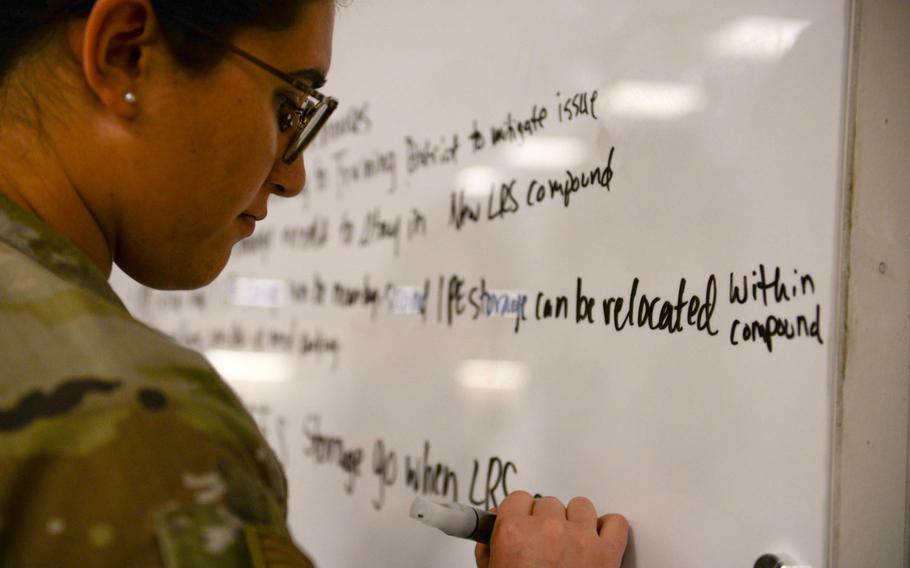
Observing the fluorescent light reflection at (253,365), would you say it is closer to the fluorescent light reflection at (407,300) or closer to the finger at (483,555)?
the fluorescent light reflection at (407,300)

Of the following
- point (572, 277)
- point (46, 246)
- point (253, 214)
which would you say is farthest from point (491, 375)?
point (46, 246)

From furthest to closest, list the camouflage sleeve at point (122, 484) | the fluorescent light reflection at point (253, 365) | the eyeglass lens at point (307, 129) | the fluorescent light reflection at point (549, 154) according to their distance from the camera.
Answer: the fluorescent light reflection at point (253, 365) → the fluorescent light reflection at point (549, 154) → the eyeglass lens at point (307, 129) → the camouflage sleeve at point (122, 484)

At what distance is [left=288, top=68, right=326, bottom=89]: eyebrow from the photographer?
0.50 meters

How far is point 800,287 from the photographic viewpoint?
496 mm

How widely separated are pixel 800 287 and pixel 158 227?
410 mm

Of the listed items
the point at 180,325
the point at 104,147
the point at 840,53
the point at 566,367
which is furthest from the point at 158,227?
the point at 180,325

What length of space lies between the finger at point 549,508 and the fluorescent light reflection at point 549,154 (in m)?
0.27

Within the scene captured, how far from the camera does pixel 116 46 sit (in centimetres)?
41

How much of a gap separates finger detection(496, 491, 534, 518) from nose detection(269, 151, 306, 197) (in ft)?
0.95

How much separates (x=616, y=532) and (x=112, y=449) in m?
0.38

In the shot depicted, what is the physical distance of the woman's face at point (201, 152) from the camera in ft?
1.45

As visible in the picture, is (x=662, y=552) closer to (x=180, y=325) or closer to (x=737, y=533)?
(x=737, y=533)

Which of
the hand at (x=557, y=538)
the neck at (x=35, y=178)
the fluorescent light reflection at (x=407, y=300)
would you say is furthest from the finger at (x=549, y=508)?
the neck at (x=35, y=178)

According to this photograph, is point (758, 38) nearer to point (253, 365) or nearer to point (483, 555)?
point (483, 555)
